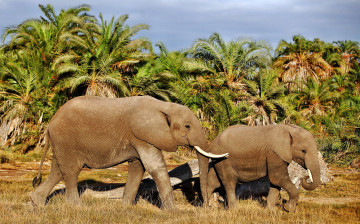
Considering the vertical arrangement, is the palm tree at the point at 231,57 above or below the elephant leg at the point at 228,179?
above

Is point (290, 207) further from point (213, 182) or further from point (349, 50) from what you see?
point (349, 50)

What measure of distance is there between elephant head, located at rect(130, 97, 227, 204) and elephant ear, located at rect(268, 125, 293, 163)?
3.89 feet

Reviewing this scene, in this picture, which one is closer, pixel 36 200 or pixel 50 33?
pixel 36 200

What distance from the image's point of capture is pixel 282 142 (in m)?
9.10

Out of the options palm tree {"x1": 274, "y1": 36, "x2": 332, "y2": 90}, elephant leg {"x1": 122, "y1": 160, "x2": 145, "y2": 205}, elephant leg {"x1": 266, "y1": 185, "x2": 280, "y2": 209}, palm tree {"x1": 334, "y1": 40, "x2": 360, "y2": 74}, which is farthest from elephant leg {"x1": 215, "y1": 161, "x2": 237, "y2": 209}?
palm tree {"x1": 334, "y1": 40, "x2": 360, "y2": 74}

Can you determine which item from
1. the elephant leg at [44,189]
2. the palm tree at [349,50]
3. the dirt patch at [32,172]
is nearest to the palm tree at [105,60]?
the dirt patch at [32,172]

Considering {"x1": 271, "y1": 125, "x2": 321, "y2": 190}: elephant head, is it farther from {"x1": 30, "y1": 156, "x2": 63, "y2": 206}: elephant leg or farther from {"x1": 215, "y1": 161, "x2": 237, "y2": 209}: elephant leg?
{"x1": 30, "y1": 156, "x2": 63, "y2": 206}: elephant leg

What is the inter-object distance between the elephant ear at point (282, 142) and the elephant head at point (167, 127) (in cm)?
119

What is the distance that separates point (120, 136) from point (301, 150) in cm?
410

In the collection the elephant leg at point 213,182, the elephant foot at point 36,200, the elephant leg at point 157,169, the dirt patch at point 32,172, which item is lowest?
the dirt patch at point 32,172

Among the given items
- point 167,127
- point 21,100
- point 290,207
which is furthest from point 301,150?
point 21,100

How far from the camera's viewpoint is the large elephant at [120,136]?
8922 millimetres

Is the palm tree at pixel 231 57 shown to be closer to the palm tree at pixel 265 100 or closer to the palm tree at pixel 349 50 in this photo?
the palm tree at pixel 265 100

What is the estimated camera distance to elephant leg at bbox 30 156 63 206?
360 inches
